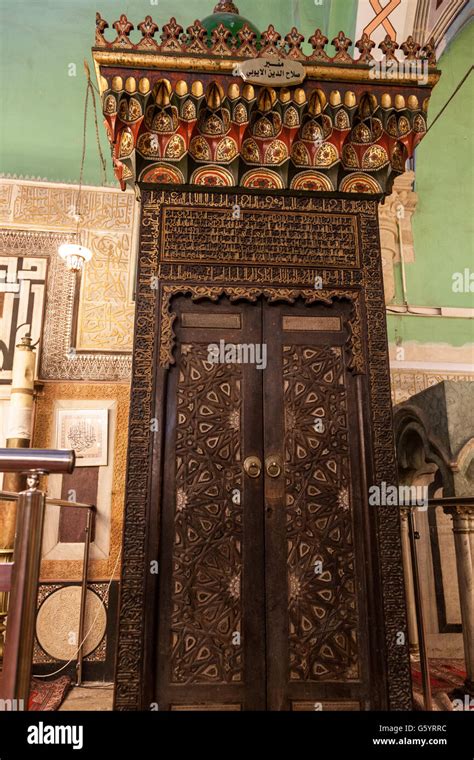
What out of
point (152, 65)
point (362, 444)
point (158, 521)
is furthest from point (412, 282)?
point (158, 521)

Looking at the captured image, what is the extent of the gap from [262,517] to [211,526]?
25 centimetres

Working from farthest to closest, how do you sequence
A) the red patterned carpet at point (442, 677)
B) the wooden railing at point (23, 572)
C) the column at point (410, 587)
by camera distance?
the column at point (410, 587) < the red patterned carpet at point (442, 677) < the wooden railing at point (23, 572)

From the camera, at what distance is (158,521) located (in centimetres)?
261

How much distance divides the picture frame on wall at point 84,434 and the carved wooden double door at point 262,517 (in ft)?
5.18

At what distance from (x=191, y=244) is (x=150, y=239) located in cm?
22

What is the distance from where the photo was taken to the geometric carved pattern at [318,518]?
2533mm

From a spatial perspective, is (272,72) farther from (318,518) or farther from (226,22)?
(318,518)

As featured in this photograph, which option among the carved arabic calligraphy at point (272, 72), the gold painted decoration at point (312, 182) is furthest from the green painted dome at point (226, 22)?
the gold painted decoration at point (312, 182)

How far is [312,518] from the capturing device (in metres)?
2.68

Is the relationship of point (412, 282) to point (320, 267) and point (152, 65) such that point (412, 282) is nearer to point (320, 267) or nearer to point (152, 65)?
point (320, 267)

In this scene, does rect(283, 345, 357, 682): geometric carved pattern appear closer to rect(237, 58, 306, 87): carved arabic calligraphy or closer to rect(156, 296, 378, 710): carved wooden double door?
rect(156, 296, 378, 710): carved wooden double door

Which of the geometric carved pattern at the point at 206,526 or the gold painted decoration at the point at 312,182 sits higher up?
the gold painted decoration at the point at 312,182

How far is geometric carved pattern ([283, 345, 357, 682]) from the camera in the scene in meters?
2.53

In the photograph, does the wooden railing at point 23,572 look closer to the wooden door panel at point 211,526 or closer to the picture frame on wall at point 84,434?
→ the wooden door panel at point 211,526
